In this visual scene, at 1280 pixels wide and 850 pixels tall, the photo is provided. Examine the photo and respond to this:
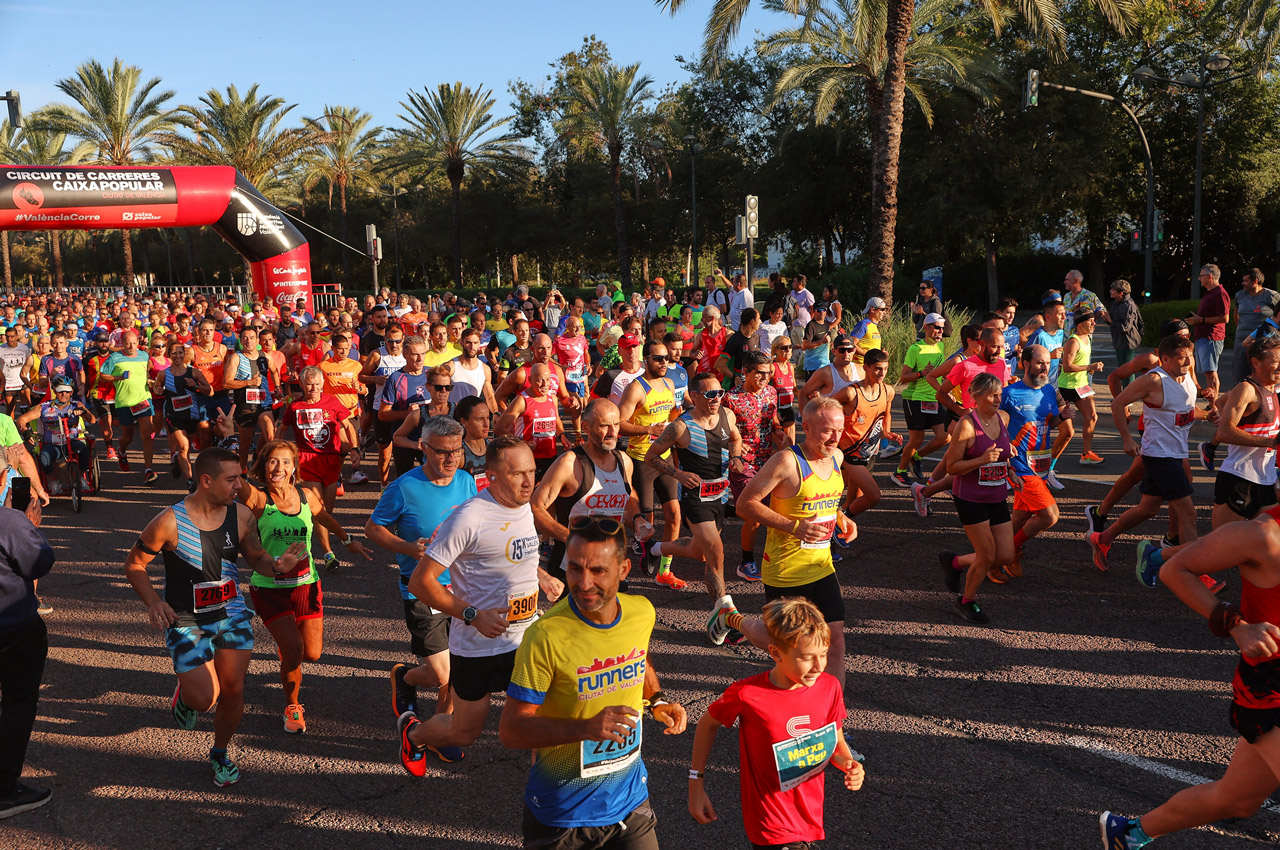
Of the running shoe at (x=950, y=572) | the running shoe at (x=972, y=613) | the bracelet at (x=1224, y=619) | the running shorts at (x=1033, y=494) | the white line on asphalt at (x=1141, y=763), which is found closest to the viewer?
the bracelet at (x=1224, y=619)

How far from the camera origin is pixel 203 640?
460 cm

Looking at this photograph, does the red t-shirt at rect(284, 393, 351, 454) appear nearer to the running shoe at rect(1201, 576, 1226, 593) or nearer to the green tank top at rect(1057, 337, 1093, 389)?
the running shoe at rect(1201, 576, 1226, 593)

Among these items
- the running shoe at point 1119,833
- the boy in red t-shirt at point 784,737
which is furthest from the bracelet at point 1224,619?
the boy in red t-shirt at point 784,737

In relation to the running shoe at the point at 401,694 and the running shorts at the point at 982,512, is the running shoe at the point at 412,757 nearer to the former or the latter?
the running shoe at the point at 401,694

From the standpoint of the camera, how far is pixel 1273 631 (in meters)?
3.19

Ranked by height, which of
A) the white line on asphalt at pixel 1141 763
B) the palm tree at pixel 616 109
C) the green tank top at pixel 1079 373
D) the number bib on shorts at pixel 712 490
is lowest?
the white line on asphalt at pixel 1141 763

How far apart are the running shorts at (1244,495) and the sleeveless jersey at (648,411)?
405 cm

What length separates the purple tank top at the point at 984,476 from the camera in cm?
641

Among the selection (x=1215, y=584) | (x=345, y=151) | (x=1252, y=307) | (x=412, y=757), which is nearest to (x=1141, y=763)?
(x=1215, y=584)

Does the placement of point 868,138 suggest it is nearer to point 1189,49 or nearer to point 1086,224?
point 1086,224

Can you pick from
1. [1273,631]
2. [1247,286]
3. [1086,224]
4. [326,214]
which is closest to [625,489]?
[1273,631]

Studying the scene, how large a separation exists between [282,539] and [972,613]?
4.59 m

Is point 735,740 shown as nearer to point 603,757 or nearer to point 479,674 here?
point 479,674

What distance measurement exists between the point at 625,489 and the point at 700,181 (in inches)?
1636
